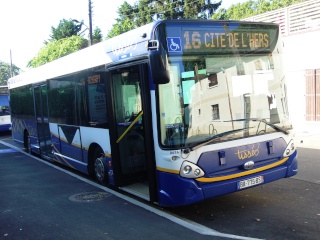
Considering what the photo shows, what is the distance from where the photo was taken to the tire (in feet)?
24.3

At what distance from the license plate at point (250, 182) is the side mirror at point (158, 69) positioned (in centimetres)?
190

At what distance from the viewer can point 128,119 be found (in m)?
6.76

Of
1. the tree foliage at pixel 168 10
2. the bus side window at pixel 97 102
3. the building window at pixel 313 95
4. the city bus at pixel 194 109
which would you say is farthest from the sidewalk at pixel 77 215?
the tree foliage at pixel 168 10

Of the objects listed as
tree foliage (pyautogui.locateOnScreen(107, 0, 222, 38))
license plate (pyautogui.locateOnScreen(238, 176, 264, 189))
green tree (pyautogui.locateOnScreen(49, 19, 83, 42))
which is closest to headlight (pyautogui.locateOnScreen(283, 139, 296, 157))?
license plate (pyautogui.locateOnScreen(238, 176, 264, 189))

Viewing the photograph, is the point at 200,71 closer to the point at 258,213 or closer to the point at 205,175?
the point at 205,175

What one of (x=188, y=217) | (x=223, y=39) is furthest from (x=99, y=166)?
(x=223, y=39)

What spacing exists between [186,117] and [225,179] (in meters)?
1.07

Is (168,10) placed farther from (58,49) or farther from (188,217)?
(188,217)

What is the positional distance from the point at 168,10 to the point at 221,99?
37432 millimetres

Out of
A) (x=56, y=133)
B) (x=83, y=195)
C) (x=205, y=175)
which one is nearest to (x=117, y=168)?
(x=83, y=195)

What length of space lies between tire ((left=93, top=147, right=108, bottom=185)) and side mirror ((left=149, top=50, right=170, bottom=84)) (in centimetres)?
309

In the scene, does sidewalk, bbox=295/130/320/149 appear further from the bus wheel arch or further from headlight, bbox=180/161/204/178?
headlight, bbox=180/161/204/178

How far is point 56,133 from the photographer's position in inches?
386

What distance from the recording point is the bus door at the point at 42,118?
10502 mm
